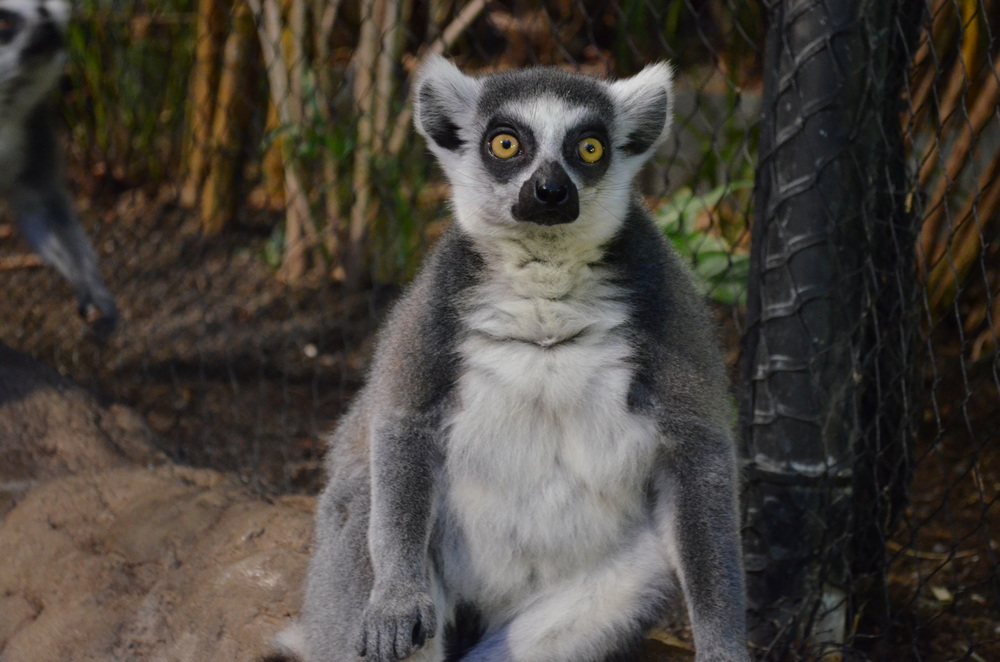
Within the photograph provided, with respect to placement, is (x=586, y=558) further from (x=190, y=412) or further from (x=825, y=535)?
(x=190, y=412)

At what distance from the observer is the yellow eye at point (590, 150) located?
2.75 m

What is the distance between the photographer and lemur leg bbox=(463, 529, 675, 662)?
270 centimetres

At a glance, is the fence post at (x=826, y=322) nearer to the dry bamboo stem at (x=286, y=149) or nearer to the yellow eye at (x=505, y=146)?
the yellow eye at (x=505, y=146)

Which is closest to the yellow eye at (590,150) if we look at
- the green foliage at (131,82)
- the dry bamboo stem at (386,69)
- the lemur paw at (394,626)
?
the lemur paw at (394,626)

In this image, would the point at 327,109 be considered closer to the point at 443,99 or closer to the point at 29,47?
the point at 29,47

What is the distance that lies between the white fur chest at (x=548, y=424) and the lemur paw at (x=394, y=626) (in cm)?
26

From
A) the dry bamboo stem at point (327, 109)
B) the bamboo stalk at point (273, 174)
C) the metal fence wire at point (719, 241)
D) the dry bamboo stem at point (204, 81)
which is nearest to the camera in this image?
the metal fence wire at point (719, 241)

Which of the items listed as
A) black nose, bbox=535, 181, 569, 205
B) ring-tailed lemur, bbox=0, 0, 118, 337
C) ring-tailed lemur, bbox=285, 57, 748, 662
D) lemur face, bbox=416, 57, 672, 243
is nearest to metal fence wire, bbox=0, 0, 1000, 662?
ring-tailed lemur, bbox=0, 0, 118, 337

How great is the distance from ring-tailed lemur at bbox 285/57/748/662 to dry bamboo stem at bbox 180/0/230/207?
3887mm

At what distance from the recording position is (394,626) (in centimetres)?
257

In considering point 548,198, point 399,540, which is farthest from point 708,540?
point 548,198

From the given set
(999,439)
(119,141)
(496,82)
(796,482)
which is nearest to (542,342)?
(496,82)

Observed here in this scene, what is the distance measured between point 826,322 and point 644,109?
106cm

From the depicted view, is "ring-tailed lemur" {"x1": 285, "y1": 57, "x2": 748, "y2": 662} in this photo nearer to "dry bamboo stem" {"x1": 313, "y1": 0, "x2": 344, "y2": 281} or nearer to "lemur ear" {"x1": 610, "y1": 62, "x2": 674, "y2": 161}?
"lemur ear" {"x1": 610, "y1": 62, "x2": 674, "y2": 161}
